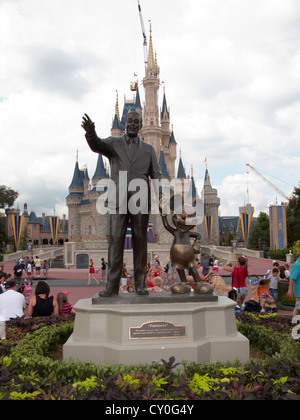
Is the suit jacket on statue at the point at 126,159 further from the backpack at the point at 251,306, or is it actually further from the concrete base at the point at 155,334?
the backpack at the point at 251,306

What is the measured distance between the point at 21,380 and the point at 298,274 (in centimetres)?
439

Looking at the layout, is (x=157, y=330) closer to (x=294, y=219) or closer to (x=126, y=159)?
(x=126, y=159)

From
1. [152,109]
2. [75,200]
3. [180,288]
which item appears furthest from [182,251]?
[152,109]

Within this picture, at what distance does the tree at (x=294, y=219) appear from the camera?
136ft

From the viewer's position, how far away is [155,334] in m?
4.20

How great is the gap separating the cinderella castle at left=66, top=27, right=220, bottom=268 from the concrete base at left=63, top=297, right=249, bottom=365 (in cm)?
3192

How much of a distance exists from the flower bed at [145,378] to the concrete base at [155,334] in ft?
0.90

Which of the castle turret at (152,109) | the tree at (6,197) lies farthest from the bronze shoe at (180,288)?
the tree at (6,197)

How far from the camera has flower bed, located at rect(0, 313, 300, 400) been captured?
9.63ft

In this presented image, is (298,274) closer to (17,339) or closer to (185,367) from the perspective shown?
(185,367)

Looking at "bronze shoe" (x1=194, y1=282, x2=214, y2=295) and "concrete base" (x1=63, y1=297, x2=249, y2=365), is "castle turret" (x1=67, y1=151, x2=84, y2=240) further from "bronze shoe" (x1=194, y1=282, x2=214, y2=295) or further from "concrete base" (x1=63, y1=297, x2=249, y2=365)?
"concrete base" (x1=63, y1=297, x2=249, y2=365)

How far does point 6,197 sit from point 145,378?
59074mm

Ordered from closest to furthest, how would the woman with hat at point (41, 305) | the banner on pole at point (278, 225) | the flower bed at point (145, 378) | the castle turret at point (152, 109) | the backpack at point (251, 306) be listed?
1. the flower bed at point (145, 378)
2. the woman with hat at point (41, 305)
3. the backpack at point (251, 306)
4. the banner on pole at point (278, 225)
5. the castle turret at point (152, 109)

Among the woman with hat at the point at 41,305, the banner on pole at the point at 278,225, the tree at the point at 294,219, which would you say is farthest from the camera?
the tree at the point at 294,219
